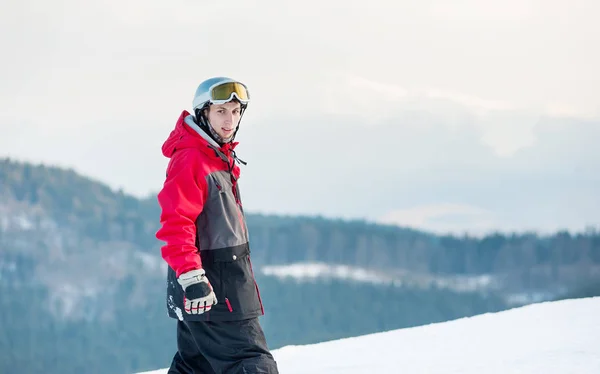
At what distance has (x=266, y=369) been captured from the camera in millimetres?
2992

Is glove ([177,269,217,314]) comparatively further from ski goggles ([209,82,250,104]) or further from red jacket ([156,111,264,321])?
ski goggles ([209,82,250,104])

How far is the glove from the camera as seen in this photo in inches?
113

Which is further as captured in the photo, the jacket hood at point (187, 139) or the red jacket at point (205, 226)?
the jacket hood at point (187, 139)

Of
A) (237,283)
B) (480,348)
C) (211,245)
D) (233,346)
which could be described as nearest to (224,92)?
(211,245)

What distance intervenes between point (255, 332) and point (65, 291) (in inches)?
6372

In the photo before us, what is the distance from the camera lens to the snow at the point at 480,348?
4582 mm

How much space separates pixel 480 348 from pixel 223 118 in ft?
9.46

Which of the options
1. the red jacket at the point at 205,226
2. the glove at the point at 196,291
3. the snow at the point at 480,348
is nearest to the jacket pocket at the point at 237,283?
the red jacket at the point at 205,226

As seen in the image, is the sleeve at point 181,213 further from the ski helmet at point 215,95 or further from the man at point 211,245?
the ski helmet at point 215,95

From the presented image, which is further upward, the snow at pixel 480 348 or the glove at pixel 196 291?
the glove at pixel 196 291

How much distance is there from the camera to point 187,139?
308cm

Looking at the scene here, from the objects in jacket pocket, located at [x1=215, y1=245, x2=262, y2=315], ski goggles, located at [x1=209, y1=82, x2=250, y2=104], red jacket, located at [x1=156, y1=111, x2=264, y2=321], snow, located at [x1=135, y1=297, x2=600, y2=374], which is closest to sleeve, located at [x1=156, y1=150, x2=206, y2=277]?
red jacket, located at [x1=156, y1=111, x2=264, y2=321]

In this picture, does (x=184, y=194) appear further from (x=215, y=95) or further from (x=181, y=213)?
(x=215, y=95)

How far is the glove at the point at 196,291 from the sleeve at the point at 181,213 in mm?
27
